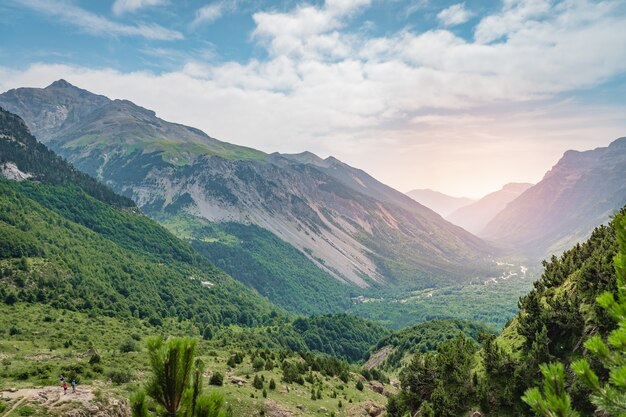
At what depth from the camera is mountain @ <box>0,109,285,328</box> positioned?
101 metres

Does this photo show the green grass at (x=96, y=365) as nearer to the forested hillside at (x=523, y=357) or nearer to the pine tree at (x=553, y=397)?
the forested hillside at (x=523, y=357)

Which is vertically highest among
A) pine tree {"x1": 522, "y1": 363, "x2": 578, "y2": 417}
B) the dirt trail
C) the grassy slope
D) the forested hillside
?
pine tree {"x1": 522, "y1": 363, "x2": 578, "y2": 417}

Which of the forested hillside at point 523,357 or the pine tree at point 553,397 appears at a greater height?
the pine tree at point 553,397

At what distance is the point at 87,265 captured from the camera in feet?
428

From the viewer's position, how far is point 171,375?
10289 millimetres

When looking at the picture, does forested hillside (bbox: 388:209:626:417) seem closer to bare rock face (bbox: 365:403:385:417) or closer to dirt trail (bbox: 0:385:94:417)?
bare rock face (bbox: 365:403:385:417)

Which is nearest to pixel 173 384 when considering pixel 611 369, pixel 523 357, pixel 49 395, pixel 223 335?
pixel 611 369

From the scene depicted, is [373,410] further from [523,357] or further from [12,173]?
[12,173]

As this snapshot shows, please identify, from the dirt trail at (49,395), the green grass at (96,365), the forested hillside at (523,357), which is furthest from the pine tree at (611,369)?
the dirt trail at (49,395)

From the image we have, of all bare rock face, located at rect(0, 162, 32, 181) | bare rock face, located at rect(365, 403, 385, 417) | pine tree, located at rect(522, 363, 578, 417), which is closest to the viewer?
pine tree, located at rect(522, 363, 578, 417)

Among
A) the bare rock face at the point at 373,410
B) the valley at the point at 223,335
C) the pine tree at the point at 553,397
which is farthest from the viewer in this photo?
the bare rock face at the point at 373,410

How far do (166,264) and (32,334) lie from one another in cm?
12547

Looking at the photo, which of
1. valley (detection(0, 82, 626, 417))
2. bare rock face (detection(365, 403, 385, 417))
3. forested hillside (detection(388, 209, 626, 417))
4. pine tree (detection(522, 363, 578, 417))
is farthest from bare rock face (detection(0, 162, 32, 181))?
pine tree (detection(522, 363, 578, 417))

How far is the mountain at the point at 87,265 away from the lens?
333 ft
